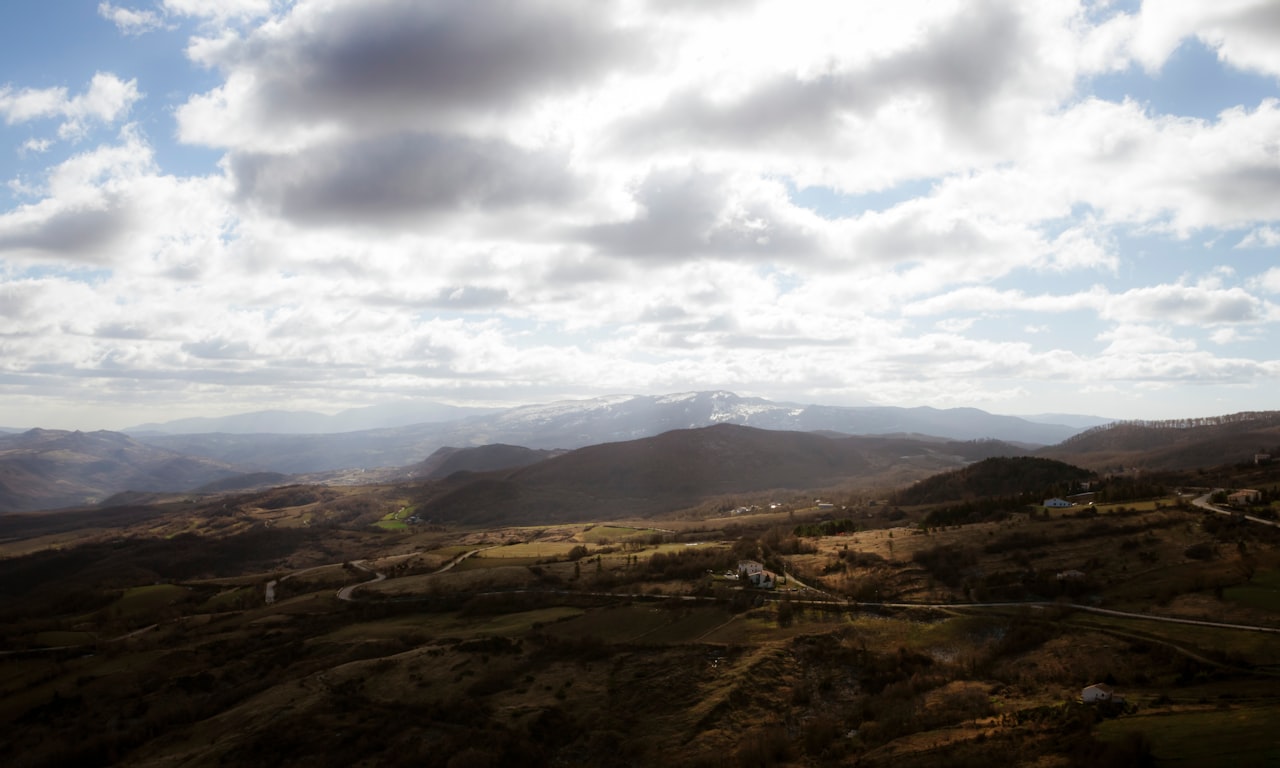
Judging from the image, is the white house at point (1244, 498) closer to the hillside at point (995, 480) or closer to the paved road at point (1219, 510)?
the paved road at point (1219, 510)

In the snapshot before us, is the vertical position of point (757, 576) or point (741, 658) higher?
point (757, 576)

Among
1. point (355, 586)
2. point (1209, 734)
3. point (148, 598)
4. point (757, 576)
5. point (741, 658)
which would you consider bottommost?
point (148, 598)

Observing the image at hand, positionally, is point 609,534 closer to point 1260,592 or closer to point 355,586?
point 355,586

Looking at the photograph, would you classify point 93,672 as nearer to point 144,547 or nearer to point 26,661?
point 26,661

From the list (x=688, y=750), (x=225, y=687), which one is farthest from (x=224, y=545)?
(x=688, y=750)

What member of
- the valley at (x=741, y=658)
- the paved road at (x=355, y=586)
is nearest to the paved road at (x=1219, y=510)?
the valley at (x=741, y=658)

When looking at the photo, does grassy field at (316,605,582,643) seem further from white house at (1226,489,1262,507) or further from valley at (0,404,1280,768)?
white house at (1226,489,1262,507)

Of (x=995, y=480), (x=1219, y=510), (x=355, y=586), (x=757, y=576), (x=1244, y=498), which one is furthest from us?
(x=995, y=480)

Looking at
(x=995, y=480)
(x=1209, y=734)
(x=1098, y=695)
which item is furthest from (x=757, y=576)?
(x=995, y=480)
